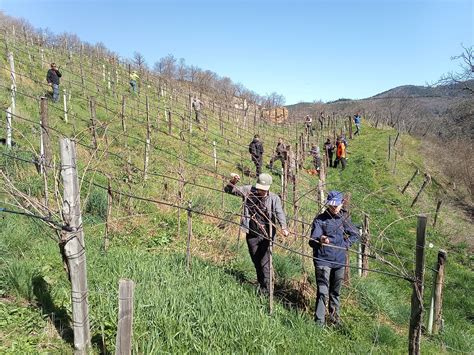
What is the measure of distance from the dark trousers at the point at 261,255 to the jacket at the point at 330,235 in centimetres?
65

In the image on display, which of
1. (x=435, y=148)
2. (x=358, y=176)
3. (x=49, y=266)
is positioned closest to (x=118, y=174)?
(x=49, y=266)

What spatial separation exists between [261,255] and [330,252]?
35.4 inches

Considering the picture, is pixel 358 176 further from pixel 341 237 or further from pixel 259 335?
pixel 259 335

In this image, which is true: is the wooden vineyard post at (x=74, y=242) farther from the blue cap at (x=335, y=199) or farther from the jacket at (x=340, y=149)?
the jacket at (x=340, y=149)

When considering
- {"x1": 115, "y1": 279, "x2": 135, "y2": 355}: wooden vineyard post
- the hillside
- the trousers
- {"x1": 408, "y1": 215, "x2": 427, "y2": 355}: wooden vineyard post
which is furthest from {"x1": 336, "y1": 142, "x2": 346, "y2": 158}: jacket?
{"x1": 115, "y1": 279, "x2": 135, "y2": 355}: wooden vineyard post

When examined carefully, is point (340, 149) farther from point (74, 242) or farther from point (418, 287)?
point (74, 242)

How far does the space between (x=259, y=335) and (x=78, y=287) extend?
1.62m

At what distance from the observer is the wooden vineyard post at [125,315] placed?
2627mm

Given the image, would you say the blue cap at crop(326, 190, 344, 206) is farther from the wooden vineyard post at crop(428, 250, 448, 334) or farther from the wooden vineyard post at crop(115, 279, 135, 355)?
the wooden vineyard post at crop(115, 279, 135, 355)

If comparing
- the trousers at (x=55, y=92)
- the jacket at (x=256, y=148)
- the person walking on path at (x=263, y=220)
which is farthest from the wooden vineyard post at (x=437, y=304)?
the trousers at (x=55, y=92)

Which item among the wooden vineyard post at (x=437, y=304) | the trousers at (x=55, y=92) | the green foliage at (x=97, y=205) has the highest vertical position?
the trousers at (x=55, y=92)

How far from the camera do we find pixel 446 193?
19328 mm

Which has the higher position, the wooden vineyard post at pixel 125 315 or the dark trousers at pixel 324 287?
the wooden vineyard post at pixel 125 315

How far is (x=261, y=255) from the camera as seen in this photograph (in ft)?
15.6
